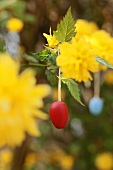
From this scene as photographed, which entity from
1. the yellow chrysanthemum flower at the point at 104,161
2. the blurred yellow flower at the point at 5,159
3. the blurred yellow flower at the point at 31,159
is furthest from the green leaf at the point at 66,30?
the yellow chrysanthemum flower at the point at 104,161

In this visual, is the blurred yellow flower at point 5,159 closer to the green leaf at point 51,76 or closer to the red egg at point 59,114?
the green leaf at point 51,76

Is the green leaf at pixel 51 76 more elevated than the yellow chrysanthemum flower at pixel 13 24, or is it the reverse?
the yellow chrysanthemum flower at pixel 13 24

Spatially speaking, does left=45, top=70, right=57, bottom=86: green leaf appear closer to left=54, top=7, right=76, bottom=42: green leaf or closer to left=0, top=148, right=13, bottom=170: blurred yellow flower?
left=54, top=7, right=76, bottom=42: green leaf

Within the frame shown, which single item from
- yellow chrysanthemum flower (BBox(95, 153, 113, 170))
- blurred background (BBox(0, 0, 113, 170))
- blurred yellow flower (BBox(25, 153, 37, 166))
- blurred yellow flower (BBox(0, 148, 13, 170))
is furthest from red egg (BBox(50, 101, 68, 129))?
yellow chrysanthemum flower (BBox(95, 153, 113, 170))

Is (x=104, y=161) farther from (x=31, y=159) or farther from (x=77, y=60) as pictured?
(x=77, y=60)

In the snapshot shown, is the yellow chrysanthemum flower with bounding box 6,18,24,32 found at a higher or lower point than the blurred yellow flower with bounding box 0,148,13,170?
higher

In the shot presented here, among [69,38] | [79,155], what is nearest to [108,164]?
[79,155]
